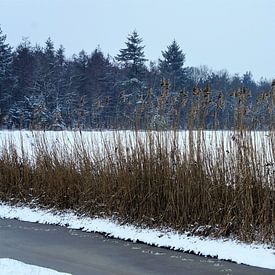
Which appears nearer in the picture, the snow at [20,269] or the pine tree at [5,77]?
the snow at [20,269]

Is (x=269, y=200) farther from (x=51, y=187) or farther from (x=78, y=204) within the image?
(x=51, y=187)

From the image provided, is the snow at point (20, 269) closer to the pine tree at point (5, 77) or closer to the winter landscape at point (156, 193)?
the winter landscape at point (156, 193)

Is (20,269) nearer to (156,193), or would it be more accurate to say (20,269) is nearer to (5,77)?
(156,193)

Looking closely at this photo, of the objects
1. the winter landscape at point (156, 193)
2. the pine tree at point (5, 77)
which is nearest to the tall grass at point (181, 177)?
the winter landscape at point (156, 193)

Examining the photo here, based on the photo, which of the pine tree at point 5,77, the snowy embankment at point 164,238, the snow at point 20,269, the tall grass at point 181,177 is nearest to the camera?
the snow at point 20,269

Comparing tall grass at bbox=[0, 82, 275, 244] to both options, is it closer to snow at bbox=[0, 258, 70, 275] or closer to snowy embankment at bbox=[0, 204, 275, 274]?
snowy embankment at bbox=[0, 204, 275, 274]

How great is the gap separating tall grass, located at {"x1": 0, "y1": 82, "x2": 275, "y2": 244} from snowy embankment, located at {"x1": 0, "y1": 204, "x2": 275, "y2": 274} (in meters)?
0.16

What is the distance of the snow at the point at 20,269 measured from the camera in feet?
15.0

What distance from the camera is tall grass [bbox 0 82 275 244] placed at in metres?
5.89

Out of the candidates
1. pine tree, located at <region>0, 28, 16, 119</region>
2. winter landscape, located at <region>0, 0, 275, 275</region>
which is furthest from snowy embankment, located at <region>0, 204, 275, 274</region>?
pine tree, located at <region>0, 28, 16, 119</region>

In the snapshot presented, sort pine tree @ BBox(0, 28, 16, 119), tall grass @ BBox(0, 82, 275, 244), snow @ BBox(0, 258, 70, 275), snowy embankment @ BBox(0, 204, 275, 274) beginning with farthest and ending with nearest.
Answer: pine tree @ BBox(0, 28, 16, 119)
tall grass @ BBox(0, 82, 275, 244)
snowy embankment @ BBox(0, 204, 275, 274)
snow @ BBox(0, 258, 70, 275)

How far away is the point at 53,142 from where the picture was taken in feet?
28.1

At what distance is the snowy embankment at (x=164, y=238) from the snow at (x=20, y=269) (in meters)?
1.74

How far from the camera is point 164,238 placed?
6117 mm
